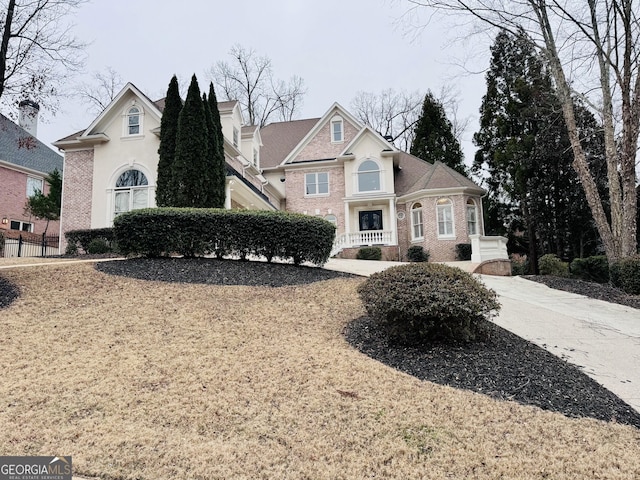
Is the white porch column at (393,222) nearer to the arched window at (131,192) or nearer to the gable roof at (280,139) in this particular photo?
the gable roof at (280,139)

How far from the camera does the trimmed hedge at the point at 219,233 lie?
10.2 meters

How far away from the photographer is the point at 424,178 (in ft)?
72.8

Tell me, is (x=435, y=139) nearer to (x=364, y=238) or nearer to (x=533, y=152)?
(x=533, y=152)

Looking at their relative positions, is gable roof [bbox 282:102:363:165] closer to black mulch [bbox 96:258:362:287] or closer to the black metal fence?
the black metal fence

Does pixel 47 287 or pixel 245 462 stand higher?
pixel 47 287

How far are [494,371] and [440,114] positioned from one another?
90.3 ft

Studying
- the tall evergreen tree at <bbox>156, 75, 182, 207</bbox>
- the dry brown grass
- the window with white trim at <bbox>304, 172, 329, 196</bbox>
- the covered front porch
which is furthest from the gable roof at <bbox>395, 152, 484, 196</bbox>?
the dry brown grass

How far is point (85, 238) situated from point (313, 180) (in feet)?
41.0

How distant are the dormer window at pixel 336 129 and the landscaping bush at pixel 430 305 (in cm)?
1890

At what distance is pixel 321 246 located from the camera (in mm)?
10953

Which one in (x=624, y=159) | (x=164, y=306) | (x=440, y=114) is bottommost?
(x=164, y=306)

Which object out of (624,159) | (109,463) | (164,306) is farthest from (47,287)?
(624,159)

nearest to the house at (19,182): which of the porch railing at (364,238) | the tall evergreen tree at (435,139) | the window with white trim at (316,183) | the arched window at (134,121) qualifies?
the arched window at (134,121)

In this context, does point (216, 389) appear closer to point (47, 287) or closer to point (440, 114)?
point (47, 287)
